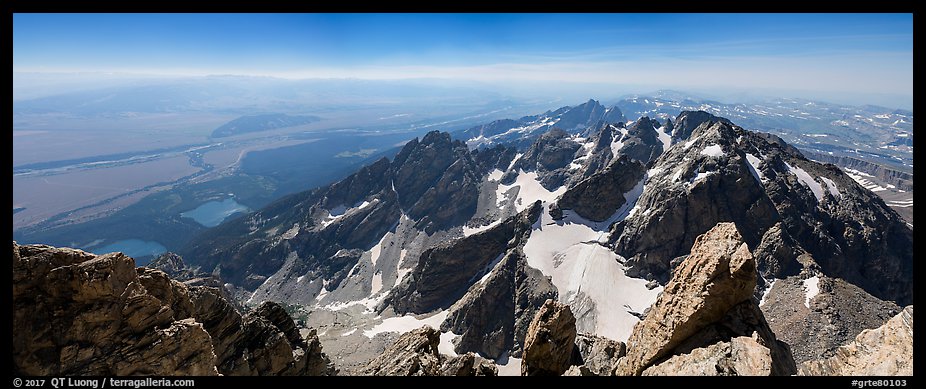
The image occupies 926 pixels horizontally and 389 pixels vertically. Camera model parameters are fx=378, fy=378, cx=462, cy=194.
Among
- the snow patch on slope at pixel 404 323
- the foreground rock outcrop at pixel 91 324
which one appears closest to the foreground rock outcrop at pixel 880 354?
the foreground rock outcrop at pixel 91 324

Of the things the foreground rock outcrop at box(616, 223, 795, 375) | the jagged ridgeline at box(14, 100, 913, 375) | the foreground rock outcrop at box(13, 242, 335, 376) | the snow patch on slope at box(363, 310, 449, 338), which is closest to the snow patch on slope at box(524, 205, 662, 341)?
the jagged ridgeline at box(14, 100, 913, 375)

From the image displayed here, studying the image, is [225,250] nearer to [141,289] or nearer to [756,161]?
[141,289]

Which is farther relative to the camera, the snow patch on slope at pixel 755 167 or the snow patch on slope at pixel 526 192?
the snow patch on slope at pixel 526 192

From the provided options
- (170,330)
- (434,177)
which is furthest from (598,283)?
(434,177)

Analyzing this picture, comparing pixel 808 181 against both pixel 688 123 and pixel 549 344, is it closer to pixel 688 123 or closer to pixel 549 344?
pixel 549 344

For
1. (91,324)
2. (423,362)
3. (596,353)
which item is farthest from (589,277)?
(91,324)

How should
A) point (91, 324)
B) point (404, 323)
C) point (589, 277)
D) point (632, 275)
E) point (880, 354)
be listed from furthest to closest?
point (404, 323), point (632, 275), point (589, 277), point (91, 324), point (880, 354)

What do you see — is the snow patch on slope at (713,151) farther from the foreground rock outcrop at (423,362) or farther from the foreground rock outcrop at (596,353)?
the foreground rock outcrop at (423,362)
